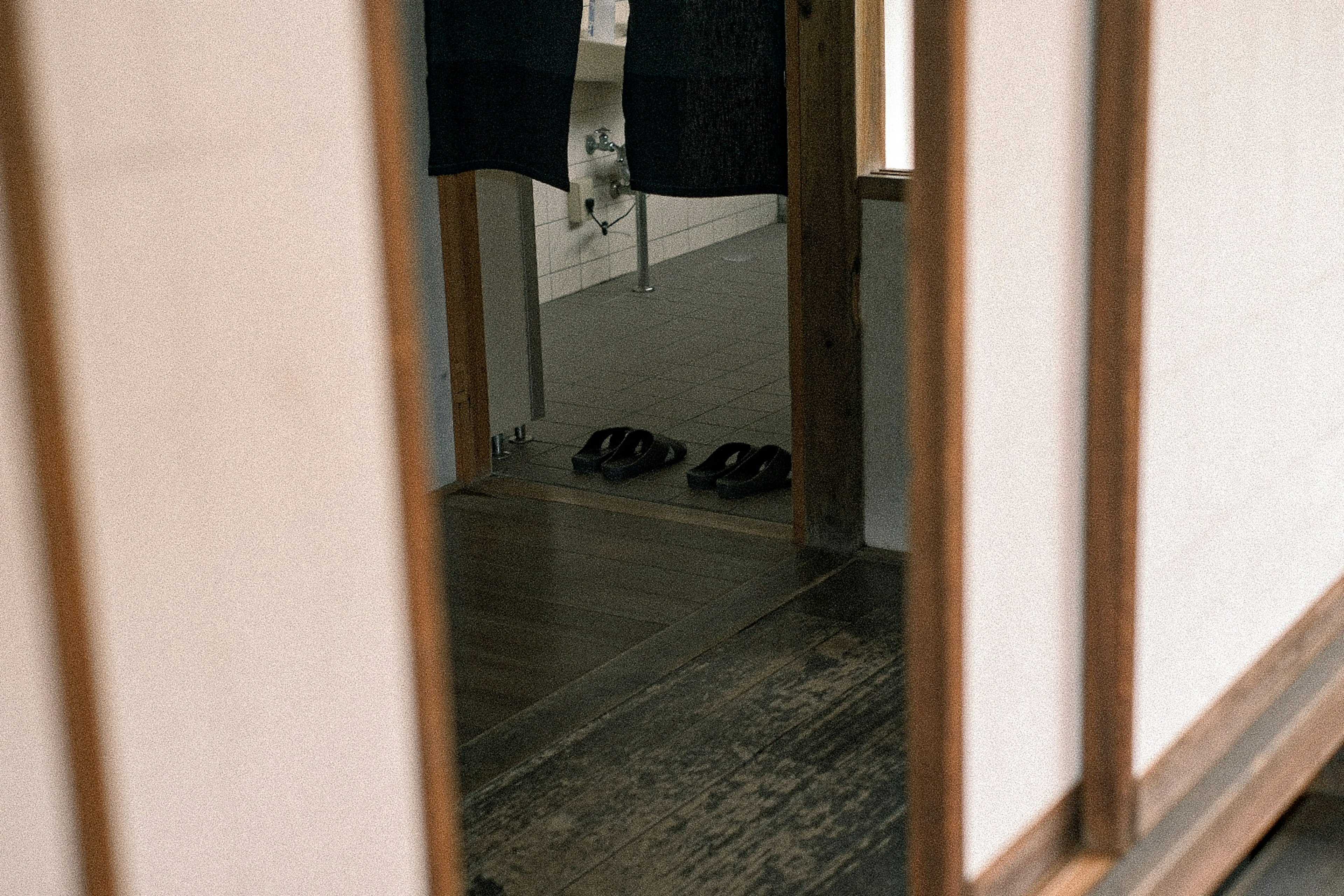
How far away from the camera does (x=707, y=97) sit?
3.70m

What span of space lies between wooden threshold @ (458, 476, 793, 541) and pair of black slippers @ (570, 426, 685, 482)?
127mm

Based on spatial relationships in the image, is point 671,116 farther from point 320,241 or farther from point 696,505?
point 320,241

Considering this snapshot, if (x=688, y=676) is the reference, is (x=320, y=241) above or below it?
above

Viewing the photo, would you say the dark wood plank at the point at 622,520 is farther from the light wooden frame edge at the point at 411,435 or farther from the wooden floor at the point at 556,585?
the light wooden frame edge at the point at 411,435

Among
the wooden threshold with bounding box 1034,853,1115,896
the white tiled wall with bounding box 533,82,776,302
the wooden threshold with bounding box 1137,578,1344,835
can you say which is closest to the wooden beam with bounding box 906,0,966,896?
the wooden threshold with bounding box 1034,853,1115,896

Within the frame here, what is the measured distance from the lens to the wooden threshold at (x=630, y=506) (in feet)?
13.2

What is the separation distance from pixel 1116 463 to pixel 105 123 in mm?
1422

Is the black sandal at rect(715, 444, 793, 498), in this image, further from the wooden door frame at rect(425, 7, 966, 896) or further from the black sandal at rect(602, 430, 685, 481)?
the wooden door frame at rect(425, 7, 966, 896)

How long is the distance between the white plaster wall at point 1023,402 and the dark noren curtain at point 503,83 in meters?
2.08

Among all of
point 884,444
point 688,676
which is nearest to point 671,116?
point 884,444

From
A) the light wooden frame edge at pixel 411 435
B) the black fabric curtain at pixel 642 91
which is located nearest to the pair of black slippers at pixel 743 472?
the black fabric curtain at pixel 642 91

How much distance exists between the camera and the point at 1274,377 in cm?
259

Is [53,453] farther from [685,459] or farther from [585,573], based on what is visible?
[685,459]

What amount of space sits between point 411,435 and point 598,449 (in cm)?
342
